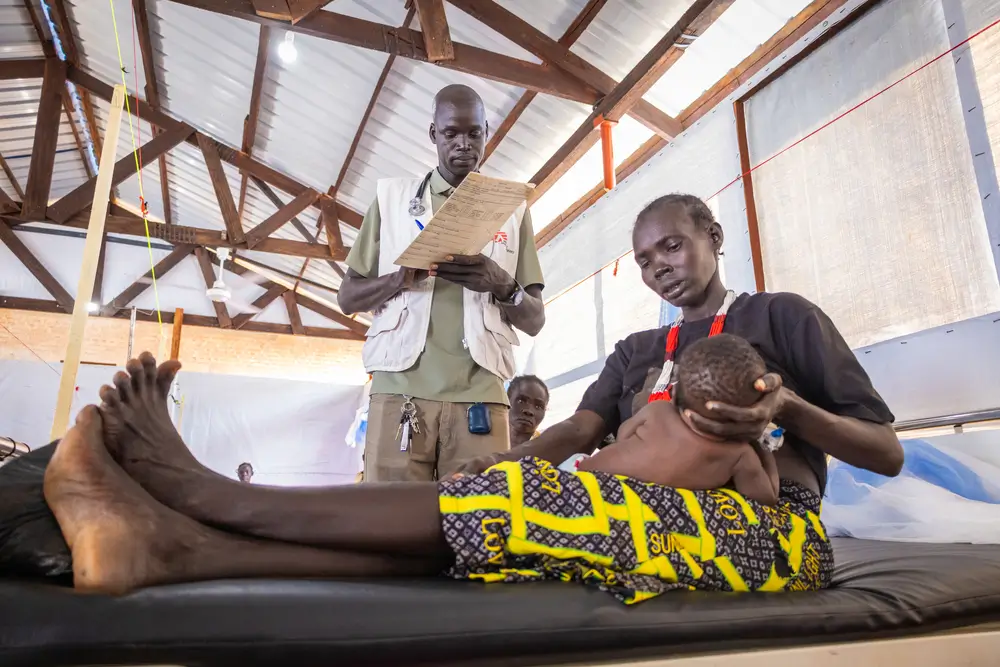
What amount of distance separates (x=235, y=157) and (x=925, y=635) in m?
7.24

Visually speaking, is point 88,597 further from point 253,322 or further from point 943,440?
point 253,322

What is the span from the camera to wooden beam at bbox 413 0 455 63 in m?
3.64

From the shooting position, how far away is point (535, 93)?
4289mm

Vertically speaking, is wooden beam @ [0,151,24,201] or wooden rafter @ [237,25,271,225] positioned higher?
wooden beam @ [0,151,24,201]

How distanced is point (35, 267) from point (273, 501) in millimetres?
10325

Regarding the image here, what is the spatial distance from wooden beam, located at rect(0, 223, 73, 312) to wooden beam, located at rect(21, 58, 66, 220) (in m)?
3.07

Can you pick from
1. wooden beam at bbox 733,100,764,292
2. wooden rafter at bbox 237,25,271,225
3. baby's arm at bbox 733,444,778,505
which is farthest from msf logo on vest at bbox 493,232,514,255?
wooden rafter at bbox 237,25,271,225

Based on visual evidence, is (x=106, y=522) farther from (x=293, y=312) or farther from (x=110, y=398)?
(x=293, y=312)

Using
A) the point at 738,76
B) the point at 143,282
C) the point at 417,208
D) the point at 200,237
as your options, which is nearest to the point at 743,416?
the point at 417,208

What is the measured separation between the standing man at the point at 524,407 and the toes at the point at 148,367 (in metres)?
2.22

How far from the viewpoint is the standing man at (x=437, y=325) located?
158cm

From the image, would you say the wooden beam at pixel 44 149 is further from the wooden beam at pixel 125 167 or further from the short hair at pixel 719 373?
the short hair at pixel 719 373

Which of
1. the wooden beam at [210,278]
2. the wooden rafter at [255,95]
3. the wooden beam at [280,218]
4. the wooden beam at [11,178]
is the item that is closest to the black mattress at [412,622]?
the wooden rafter at [255,95]

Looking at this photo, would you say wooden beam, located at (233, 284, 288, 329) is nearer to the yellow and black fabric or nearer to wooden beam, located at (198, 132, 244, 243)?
wooden beam, located at (198, 132, 244, 243)
